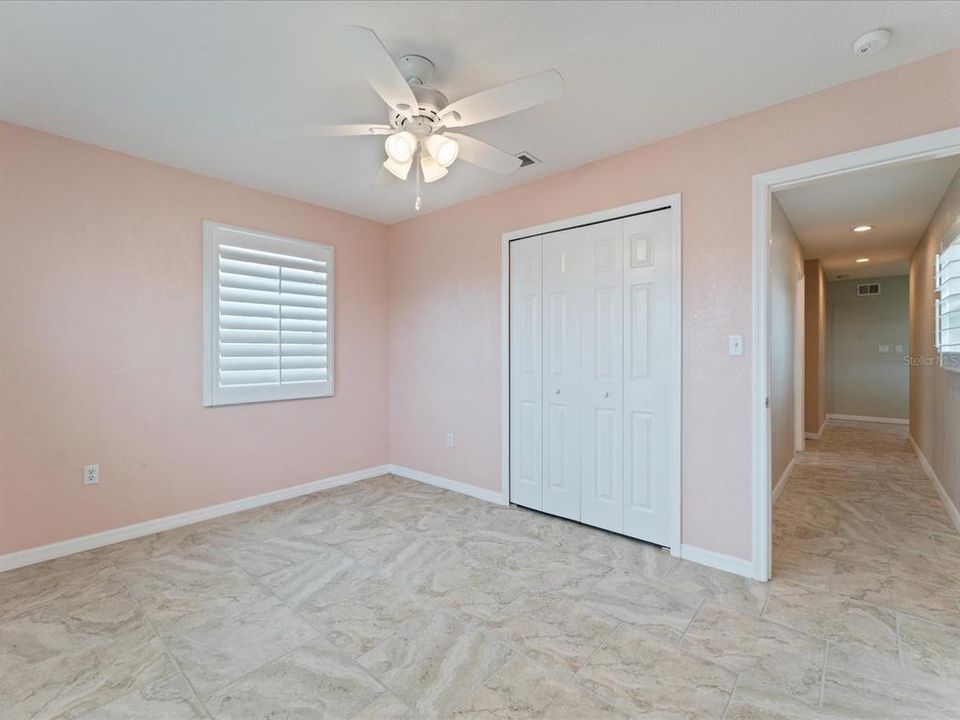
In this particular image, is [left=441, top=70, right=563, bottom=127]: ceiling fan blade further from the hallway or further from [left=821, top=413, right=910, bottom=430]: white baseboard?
[left=821, top=413, right=910, bottom=430]: white baseboard

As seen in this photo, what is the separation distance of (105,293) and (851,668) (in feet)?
14.2

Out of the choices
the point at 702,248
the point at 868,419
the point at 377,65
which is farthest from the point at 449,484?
the point at 868,419

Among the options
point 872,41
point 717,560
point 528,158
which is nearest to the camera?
point 872,41

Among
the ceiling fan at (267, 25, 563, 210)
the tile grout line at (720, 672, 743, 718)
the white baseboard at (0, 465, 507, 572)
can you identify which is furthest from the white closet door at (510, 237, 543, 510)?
the tile grout line at (720, 672, 743, 718)

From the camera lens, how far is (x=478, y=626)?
2039mm

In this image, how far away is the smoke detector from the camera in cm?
181

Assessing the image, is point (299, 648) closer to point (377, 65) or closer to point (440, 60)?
point (377, 65)

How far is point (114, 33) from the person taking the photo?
72.9 inches

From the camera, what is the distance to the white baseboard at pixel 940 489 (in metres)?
3.10

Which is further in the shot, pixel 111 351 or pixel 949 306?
pixel 949 306

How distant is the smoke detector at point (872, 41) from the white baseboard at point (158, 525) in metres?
4.40

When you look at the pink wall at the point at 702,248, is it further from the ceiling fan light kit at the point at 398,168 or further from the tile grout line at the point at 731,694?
the ceiling fan light kit at the point at 398,168

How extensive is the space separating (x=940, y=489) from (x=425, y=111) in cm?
483

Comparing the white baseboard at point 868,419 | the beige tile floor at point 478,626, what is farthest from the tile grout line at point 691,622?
the white baseboard at point 868,419
